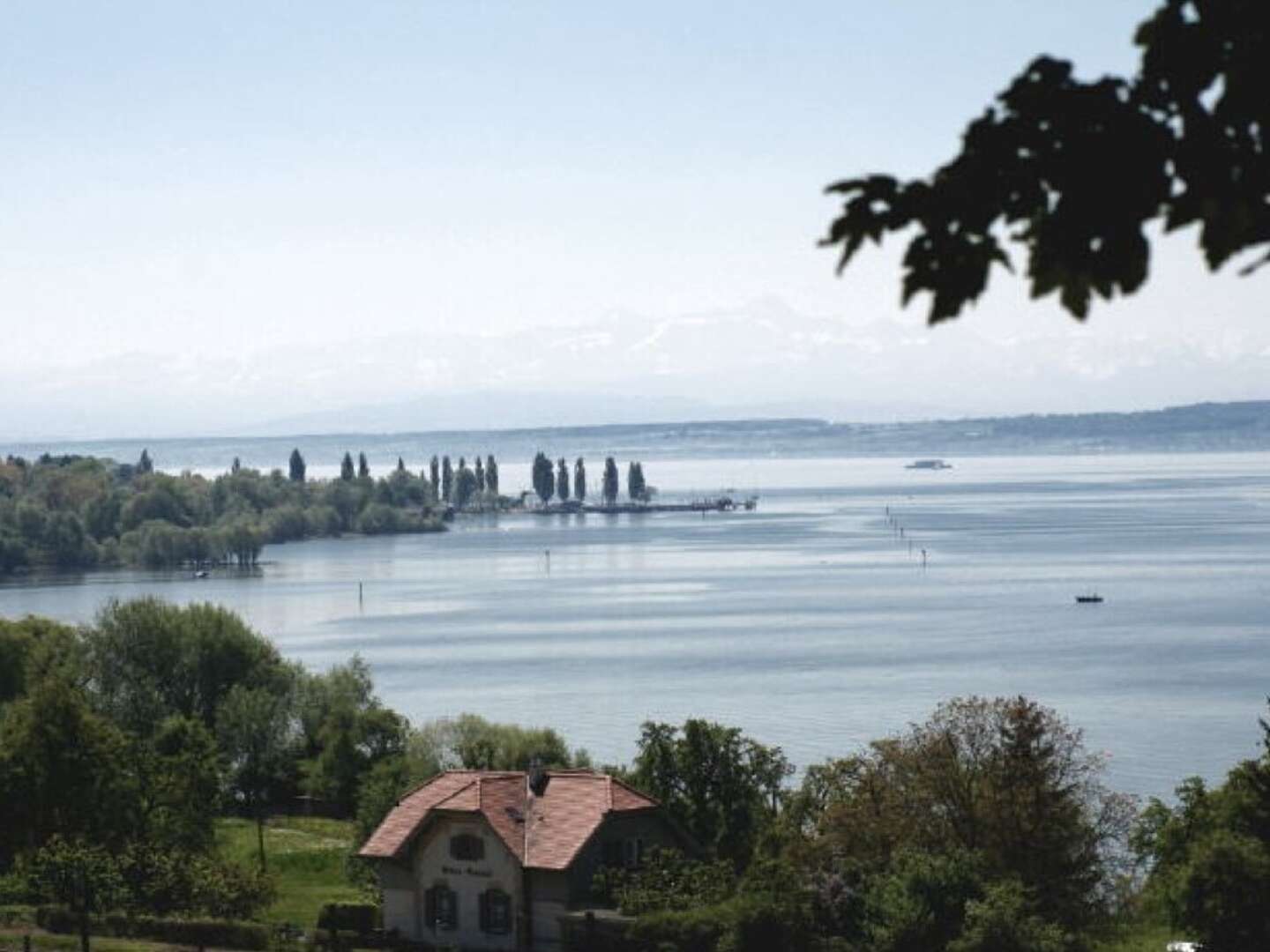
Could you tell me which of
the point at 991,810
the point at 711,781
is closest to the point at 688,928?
the point at 991,810

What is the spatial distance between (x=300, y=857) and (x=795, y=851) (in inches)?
683

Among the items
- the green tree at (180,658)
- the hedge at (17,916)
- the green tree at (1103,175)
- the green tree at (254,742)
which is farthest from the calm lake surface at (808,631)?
the green tree at (1103,175)

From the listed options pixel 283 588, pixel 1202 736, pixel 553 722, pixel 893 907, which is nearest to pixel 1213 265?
pixel 893 907

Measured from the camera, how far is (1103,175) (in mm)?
4961

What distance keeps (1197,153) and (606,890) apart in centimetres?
3176

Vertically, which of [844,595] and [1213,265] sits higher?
[1213,265]

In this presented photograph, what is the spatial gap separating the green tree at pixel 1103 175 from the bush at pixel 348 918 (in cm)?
3311

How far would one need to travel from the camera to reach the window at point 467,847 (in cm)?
3603

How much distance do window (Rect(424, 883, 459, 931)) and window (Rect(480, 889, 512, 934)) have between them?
645 millimetres

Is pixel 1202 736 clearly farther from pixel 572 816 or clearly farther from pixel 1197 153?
pixel 1197 153

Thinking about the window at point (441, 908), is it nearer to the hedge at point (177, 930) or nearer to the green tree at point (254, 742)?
→ the hedge at point (177, 930)

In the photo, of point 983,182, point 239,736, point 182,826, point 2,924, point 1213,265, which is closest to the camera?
point 1213,265

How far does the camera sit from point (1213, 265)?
15.7ft

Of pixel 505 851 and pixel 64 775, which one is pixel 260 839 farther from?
pixel 505 851
